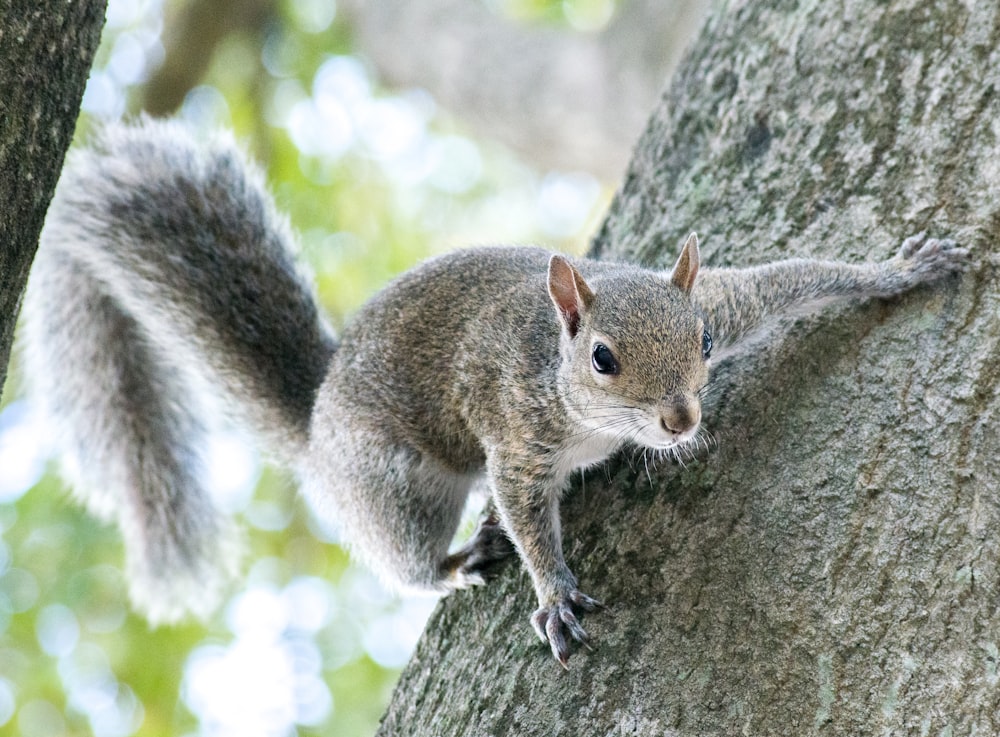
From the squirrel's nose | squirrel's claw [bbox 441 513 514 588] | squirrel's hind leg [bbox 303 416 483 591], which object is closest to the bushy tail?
squirrel's hind leg [bbox 303 416 483 591]

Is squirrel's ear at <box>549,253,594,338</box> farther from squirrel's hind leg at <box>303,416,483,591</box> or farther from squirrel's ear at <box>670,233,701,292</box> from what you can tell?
squirrel's hind leg at <box>303,416,483,591</box>

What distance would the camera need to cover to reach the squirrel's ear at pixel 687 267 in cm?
249

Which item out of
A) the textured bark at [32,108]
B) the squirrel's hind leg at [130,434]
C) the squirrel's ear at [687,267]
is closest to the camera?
the textured bark at [32,108]

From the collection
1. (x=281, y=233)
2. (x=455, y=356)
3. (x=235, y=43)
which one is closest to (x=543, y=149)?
(x=235, y=43)

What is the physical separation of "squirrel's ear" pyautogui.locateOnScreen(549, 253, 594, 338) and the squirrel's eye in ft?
0.45

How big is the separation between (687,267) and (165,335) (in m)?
2.00

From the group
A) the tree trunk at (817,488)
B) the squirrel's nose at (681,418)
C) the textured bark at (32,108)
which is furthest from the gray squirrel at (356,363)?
the textured bark at (32,108)

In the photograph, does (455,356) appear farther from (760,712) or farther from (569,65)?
(569,65)

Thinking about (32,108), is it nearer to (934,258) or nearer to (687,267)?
(687,267)

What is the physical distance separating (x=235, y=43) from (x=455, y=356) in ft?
15.9

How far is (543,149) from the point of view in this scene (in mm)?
6695

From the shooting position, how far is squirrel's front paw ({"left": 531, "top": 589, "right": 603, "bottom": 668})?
2.23 m

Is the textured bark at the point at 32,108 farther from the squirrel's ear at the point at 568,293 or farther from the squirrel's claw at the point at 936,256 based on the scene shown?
the squirrel's claw at the point at 936,256

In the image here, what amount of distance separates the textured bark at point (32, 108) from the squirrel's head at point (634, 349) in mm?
1147
